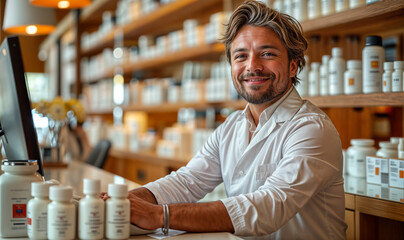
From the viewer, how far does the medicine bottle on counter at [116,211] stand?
112 centimetres

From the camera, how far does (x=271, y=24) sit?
1.72m

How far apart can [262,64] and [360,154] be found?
34.9 inches

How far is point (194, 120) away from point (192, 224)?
2.86m

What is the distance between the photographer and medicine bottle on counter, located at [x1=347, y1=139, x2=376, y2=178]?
2318mm

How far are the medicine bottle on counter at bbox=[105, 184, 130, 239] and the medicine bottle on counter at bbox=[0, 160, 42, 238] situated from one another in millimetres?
262

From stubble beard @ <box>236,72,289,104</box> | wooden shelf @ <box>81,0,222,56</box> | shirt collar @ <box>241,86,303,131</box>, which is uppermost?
wooden shelf @ <box>81,0,222,56</box>

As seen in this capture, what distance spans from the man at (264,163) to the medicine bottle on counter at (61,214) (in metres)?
0.20

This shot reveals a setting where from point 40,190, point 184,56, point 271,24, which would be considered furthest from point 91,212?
point 184,56

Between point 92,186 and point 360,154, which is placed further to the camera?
point 360,154

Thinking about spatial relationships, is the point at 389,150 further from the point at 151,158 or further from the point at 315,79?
the point at 151,158

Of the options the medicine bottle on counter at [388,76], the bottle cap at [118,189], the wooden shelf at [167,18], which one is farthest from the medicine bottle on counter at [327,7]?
the bottle cap at [118,189]

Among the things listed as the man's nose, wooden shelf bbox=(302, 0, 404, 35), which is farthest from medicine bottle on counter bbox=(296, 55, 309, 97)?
the man's nose

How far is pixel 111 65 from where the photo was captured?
5.90 meters

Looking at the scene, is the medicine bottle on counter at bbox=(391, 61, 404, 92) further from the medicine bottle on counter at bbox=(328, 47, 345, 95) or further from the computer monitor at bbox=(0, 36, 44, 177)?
the computer monitor at bbox=(0, 36, 44, 177)
